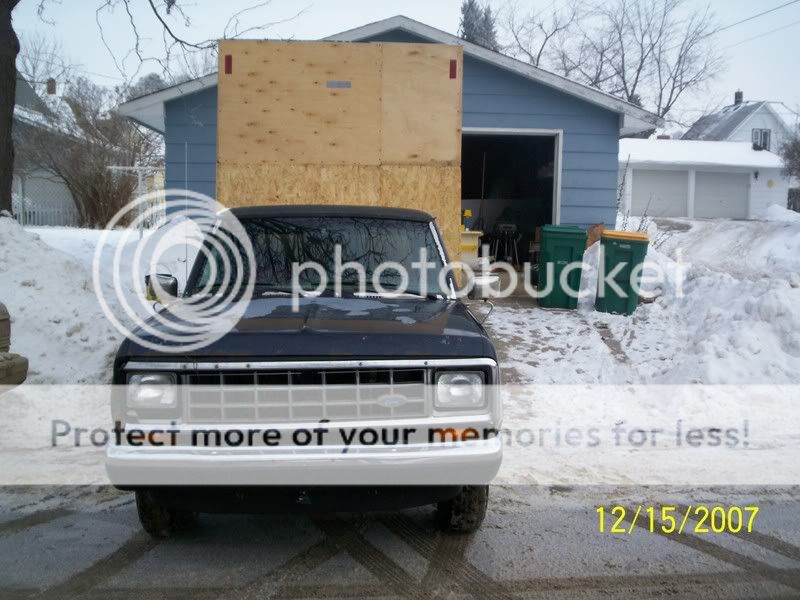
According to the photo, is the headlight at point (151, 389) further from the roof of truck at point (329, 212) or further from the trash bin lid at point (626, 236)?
the trash bin lid at point (626, 236)

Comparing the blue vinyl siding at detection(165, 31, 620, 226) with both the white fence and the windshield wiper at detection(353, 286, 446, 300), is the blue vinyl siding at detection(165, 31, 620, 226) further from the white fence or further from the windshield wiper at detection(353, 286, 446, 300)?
the white fence

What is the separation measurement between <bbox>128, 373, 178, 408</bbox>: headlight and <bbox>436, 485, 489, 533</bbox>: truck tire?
1.60m

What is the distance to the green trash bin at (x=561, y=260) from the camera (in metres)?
10.5

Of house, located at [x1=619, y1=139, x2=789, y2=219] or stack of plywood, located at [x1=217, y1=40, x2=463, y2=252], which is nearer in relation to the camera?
stack of plywood, located at [x1=217, y1=40, x2=463, y2=252]

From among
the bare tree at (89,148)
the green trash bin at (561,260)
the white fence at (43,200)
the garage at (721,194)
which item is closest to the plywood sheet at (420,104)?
the green trash bin at (561,260)

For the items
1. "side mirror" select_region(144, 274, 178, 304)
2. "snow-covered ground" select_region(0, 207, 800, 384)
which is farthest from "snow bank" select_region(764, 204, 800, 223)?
"side mirror" select_region(144, 274, 178, 304)

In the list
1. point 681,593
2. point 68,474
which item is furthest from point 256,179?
point 681,593

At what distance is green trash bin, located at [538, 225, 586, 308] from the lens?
10.5m

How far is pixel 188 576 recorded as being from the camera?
3.75 meters

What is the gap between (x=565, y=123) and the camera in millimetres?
12906

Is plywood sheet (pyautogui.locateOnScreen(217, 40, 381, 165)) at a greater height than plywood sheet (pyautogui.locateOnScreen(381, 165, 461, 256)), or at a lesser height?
greater
